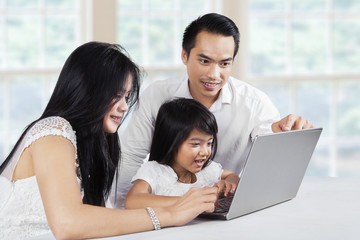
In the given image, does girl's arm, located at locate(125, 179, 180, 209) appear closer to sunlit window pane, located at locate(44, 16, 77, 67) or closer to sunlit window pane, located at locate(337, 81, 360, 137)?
sunlit window pane, located at locate(44, 16, 77, 67)

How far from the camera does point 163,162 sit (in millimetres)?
2062

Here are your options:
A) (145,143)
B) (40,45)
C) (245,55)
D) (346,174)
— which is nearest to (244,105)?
(145,143)

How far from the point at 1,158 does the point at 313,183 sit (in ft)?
9.14

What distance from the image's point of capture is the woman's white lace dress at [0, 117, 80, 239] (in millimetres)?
1588

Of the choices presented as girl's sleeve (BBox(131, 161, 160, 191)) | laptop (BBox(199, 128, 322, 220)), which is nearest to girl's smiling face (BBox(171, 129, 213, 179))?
girl's sleeve (BBox(131, 161, 160, 191))

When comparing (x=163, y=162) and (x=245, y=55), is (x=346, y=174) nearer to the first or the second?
(x=245, y=55)

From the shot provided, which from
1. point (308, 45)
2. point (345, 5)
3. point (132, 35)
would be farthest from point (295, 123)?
point (345, 5)

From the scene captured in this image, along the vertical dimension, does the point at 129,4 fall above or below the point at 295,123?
above

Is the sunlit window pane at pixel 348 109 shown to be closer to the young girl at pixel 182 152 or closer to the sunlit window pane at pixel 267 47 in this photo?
the sunlit window pane at pixel 267 47

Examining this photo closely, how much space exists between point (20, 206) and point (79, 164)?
0.76 ft

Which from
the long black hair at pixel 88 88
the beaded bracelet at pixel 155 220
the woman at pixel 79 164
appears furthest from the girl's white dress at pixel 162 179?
the beaded bracelet at pixel 155 220

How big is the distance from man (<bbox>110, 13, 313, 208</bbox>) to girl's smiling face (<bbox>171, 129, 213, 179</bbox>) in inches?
12.2

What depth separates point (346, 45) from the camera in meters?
4.65

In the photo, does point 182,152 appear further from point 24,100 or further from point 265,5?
point 265,5
